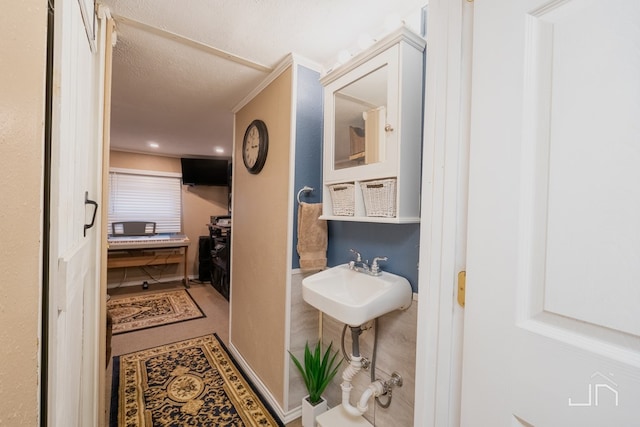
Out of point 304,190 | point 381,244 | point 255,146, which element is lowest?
point 381,244

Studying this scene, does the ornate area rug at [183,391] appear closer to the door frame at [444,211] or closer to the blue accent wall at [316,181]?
the blue accent wall at [316,181]

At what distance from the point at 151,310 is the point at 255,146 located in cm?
270

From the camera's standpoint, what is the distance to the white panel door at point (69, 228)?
545 mm

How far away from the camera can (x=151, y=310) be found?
330 cm

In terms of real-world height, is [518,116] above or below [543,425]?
above

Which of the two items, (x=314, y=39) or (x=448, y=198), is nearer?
(x=448, y=198)

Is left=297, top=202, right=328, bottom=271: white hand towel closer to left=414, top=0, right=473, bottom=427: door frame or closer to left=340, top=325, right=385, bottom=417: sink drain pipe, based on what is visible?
left=340, top=325, right=385, bottom=417: sink drain pipe

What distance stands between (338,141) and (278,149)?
519 millimetres

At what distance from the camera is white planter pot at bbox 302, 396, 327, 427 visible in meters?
1.55

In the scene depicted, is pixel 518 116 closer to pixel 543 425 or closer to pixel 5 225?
pixel 543 425

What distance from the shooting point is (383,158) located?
3.83 feet

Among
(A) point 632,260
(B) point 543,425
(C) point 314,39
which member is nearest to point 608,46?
(A) point 632,260

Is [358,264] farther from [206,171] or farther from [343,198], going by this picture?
[206,171]

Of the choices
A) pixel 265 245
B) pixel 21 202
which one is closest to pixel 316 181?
pixel 265 245
